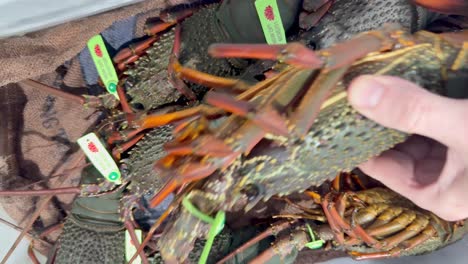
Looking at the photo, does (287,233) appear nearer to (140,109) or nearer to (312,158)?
(140,109)

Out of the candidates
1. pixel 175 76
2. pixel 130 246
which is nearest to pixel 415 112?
pixel 175 76

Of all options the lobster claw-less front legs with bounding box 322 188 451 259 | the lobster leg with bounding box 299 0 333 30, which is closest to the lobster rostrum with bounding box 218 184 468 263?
the lobster claw-less front legs with bounding box 322 188 451 259

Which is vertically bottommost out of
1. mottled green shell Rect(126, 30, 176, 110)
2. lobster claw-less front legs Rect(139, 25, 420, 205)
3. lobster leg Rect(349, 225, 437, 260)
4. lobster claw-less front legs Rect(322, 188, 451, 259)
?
lobster leg Rect(349, 225, 437, 260)

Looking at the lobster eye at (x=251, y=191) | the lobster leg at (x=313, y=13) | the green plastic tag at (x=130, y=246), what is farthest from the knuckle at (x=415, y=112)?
the green plastic tag at (x=130, y=246)

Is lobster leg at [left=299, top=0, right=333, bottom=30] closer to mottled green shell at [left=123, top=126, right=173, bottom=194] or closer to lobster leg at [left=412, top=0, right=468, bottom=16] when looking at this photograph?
lobster leg at [left=412, top=0, right=468, bottom=16]

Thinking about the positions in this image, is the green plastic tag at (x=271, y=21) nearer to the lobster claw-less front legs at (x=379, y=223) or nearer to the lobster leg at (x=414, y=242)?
the lobster claw-less front legs at (x=379, y=223)

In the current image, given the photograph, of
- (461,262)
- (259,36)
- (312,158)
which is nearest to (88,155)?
(259,36)

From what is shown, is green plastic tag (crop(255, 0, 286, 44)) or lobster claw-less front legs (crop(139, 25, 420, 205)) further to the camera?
green plastic tag (crop(255, 0, 286, 44))
